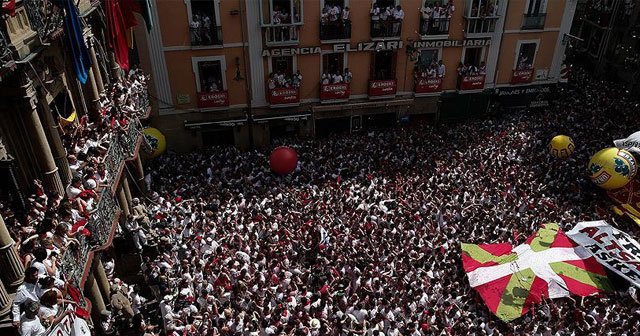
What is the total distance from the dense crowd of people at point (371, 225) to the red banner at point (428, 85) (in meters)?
2.38

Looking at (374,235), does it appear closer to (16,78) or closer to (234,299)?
(234,299)

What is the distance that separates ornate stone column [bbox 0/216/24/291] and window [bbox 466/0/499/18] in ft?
75.4

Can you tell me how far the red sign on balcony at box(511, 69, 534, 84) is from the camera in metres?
26.1

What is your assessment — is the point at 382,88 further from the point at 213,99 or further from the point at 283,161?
the point at 213,99

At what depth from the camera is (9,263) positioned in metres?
8.35

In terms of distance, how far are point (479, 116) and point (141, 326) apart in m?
22.0

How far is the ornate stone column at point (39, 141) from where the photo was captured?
31.8ft

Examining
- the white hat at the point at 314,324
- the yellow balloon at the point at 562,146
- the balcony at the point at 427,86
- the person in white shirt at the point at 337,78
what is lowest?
the white hat at the point at 314,324

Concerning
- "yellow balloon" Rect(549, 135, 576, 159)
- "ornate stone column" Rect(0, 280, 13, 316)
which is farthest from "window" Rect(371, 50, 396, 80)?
"ornate stone column" Rect(0, 280, 13, 316)

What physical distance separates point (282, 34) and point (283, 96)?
3.15m

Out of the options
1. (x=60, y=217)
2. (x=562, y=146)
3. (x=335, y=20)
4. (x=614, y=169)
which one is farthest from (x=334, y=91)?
(x=60, y=217)

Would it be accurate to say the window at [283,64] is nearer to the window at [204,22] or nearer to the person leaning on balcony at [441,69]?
the window at [204,22]

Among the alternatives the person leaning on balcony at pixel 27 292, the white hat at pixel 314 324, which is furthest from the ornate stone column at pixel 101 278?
the white hat at pixel 314 324

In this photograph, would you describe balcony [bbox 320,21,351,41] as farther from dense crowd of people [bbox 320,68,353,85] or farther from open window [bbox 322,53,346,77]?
dense crowd of people [bbox 320,68,353,85]
